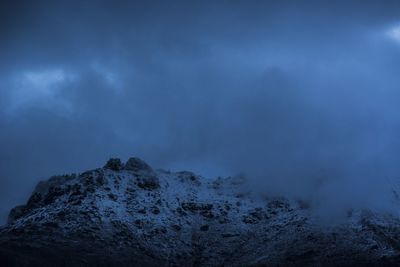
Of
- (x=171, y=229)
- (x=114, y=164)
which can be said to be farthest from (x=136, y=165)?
(x=171, y=229)

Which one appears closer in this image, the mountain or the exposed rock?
the mountain

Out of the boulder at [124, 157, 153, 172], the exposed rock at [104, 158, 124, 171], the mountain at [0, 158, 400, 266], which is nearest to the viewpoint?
the mountain at [0, 158, 400, 266]

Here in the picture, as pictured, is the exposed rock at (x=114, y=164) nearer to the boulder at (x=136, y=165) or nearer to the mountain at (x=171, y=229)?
the mountain at (x=171, y=229)

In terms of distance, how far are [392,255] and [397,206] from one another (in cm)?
2537

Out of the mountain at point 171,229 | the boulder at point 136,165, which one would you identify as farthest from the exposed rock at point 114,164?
the boulder at point 136,165

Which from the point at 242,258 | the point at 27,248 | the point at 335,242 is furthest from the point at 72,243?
the point at 335,242

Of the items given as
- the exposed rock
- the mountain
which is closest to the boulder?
the mountain

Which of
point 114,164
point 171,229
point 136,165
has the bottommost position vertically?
point 171,229

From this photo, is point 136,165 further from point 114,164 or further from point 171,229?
point 171,229

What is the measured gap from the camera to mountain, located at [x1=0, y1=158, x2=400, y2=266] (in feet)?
311

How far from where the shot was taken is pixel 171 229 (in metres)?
113

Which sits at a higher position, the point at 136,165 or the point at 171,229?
the point at 136,165

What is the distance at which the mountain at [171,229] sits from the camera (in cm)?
9488

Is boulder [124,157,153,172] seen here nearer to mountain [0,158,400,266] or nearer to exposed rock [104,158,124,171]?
mountain [0,158,400,266]
